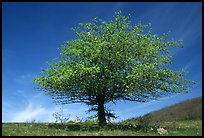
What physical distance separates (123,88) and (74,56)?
5482mm

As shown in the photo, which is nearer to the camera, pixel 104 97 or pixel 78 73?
pixel 78 73

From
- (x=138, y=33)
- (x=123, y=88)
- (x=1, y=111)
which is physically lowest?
(x=1, y=111)

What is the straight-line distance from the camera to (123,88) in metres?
30.5

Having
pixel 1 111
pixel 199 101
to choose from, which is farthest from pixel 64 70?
pixel 199 101

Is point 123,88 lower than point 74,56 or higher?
lower

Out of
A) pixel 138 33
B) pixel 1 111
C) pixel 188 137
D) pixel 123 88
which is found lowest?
pixel 188 137

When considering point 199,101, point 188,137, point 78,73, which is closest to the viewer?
point 188,137

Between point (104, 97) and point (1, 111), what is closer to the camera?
point (1, 111)

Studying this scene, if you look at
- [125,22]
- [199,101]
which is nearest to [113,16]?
[125,22]

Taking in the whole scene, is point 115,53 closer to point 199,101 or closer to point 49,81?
point 49,81

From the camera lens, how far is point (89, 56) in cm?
3086

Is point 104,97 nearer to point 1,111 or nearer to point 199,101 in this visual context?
point 1,111

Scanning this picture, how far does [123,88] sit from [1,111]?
34.4 ft

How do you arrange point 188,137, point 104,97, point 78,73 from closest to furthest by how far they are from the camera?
point 188,137 < point 78,73 < point 104,97
